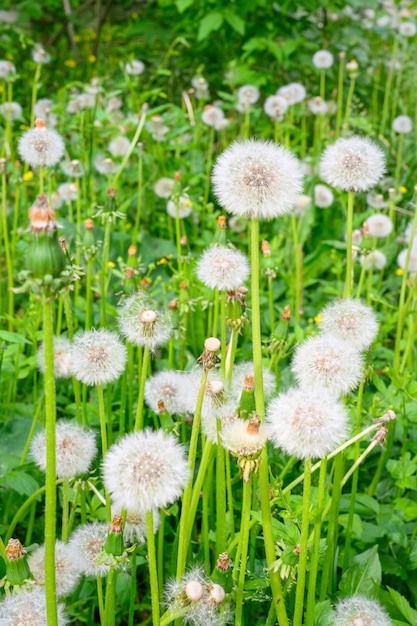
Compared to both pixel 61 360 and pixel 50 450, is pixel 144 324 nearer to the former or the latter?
pixel 50 450

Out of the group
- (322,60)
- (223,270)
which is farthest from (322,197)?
(223,270)

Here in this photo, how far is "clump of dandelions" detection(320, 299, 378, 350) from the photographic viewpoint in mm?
1377

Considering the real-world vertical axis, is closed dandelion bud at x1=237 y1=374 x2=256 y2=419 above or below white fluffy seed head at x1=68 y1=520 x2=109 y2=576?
above

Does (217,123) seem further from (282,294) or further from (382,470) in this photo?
(382,470)

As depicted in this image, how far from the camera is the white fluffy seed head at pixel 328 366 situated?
119cm

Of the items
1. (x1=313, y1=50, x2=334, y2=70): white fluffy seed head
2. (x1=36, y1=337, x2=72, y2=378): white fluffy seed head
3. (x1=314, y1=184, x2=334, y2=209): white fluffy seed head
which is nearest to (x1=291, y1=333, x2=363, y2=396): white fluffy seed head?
(x1=36, y1=337, x2=72, y2=378): white fluffy seed head

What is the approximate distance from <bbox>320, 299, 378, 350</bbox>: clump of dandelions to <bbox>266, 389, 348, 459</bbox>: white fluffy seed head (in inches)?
12.3

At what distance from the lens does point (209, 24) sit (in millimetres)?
3785

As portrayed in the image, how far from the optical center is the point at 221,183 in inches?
44.7

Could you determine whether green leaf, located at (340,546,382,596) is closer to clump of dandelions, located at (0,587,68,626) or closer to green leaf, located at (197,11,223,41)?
clump of dandelions, located at (0,587,68,626)

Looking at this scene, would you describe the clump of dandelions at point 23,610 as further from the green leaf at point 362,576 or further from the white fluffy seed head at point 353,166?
the white fluffy seed head at point 353,166

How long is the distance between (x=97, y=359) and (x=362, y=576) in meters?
0.69

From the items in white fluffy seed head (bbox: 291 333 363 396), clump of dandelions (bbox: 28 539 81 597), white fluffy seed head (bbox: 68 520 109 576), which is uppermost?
white fluffy seed head (bbox: 291 333 363 396)

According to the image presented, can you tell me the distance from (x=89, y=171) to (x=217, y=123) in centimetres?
86
